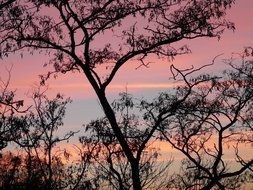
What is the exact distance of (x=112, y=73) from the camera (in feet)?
62.7

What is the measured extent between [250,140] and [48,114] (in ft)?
47.0

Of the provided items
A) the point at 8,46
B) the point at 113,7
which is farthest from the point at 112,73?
the point at 8,46

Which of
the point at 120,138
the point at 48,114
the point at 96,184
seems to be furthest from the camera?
the point at 48,114

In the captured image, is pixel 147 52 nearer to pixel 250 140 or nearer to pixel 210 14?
pixel 210 14

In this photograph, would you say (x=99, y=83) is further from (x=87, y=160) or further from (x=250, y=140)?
(x=250, y=140)

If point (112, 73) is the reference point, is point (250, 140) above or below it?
above

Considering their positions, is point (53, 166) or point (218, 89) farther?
point (53, 166)

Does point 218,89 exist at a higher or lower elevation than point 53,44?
higher

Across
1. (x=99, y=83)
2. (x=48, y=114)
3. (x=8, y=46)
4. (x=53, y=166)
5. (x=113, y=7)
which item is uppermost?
(x=48, y=114)

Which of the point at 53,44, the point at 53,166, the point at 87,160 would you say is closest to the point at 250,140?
the point at 87,160

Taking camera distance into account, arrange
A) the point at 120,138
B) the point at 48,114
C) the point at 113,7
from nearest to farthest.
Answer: the point at 120,138, the point at 113,7, the point at 48,114

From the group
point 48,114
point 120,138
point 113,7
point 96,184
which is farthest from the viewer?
point 48,114

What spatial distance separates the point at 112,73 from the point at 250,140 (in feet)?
60.2

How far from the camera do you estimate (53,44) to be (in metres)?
19.8
